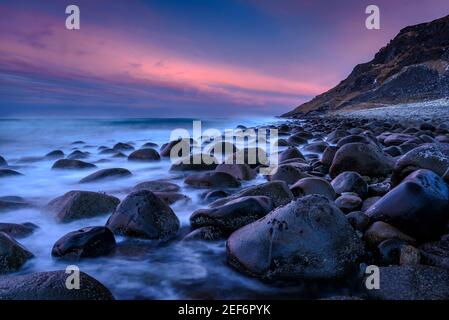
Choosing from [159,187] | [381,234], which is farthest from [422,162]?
[159,187]

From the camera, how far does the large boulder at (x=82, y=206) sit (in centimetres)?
418

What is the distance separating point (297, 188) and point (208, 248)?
4.98 feet

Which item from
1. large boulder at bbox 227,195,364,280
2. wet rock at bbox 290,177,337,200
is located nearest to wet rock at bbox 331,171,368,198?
wet rock at bbox 290,177,337,200

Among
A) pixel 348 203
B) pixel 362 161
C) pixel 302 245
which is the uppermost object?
pixel 362 161

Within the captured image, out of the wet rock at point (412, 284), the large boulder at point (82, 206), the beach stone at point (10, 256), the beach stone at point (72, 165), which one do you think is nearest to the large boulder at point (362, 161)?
the wet rock at point (412, 284)

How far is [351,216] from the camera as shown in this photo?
3.31 m

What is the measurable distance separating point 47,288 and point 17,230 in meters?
1.74

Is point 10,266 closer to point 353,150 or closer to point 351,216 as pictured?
point 351,216

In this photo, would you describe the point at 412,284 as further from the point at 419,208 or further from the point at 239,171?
the point at 239,171

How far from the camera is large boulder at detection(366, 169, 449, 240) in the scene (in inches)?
117

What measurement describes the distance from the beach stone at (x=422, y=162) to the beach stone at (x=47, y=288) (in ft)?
10.5

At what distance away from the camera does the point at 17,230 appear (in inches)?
147

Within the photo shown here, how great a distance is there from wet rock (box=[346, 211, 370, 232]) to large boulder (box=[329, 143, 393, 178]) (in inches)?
91.5
